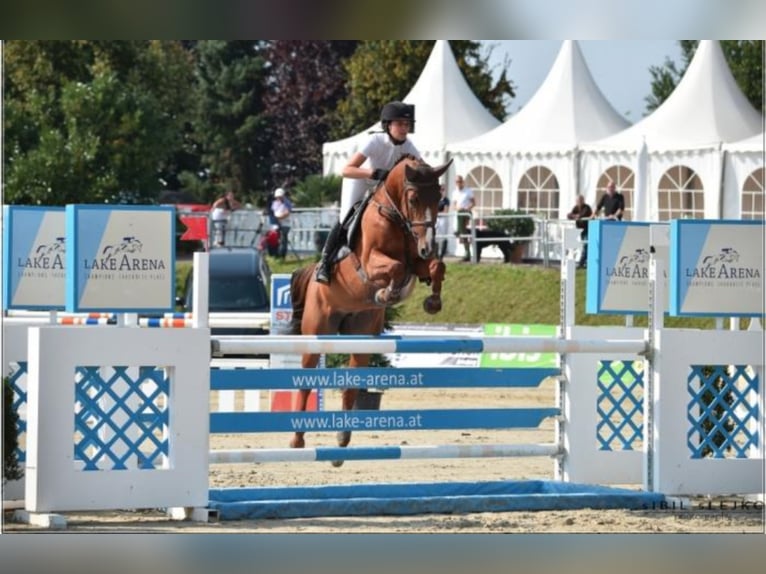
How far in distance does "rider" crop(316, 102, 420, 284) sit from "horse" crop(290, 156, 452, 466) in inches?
2.9

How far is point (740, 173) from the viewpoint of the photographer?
20.6 meters

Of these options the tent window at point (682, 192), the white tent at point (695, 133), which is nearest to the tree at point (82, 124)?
the white tent at point (695, 133)

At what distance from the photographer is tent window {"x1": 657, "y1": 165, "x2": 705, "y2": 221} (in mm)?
21078

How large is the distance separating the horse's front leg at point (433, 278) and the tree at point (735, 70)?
1954 centimetres

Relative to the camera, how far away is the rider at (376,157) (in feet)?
26.3

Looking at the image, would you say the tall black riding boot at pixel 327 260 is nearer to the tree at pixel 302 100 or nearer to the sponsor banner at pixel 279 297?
the sponsor banner at pixel 279 297

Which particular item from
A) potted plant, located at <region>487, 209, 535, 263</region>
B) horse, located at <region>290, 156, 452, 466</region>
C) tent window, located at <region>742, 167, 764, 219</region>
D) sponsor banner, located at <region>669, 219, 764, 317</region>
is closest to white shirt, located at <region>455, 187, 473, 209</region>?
potted plant, located at <region>487, 209, 535, 263</region>

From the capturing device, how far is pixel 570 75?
71.3 ft

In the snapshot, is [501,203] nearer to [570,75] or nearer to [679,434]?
[570,75]

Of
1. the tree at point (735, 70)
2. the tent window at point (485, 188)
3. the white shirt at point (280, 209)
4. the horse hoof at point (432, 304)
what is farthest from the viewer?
the tree at point (735, 70)

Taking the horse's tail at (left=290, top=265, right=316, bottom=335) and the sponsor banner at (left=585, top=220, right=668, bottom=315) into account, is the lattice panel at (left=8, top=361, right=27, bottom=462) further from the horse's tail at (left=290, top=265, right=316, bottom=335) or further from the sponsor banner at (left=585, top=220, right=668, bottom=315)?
the sponsor banner at (left=585, top=220, right=668, bottom=315)

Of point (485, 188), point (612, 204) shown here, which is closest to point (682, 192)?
point (485, 188)

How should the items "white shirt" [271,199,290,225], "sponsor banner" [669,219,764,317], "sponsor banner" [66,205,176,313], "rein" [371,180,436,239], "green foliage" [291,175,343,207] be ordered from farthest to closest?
"green foliage" [291,175,343,207], "white shirt" [271,199,290,225], "rein" [371,180,436,239], "sponsor banner" [669,219,764,317], "sponsor banner" [66,205,176,313]

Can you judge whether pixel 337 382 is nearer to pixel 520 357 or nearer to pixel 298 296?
pixel 298 296
